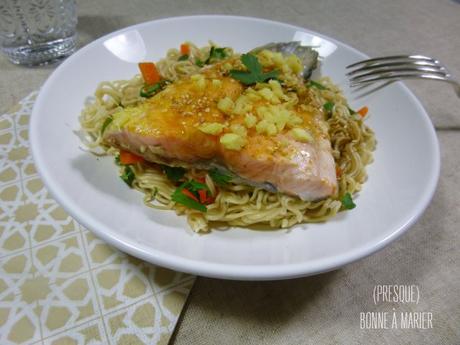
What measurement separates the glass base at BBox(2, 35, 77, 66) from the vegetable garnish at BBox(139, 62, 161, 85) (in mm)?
1235

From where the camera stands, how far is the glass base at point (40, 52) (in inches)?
143

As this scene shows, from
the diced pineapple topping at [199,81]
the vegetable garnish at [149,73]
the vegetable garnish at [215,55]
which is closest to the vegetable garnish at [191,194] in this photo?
the diced pineapple topping at [199,81]

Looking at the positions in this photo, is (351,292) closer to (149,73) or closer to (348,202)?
(348,202)

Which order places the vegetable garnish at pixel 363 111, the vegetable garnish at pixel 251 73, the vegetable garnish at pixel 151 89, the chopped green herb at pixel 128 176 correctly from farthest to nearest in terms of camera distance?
1. the vegetable garnish at pixel 363 111
2. the vegetable garnish at pixel 151 89
3. the vegetable garnish at pixel 251 73
4. the chopped green herb at pixel 128 176

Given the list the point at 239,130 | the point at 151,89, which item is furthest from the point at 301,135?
the point at 151,89

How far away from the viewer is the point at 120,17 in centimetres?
445

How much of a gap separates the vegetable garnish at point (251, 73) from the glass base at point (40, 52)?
2.08m

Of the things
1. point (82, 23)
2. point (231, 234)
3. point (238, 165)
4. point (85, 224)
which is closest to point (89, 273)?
point (85, 224)

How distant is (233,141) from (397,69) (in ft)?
5.14

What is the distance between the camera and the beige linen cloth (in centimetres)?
193

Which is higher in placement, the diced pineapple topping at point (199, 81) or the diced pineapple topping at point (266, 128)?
the diced pineapple topping at point (199, 81)

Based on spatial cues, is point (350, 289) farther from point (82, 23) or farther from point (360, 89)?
point (82, 23)

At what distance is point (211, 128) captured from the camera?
2160mm

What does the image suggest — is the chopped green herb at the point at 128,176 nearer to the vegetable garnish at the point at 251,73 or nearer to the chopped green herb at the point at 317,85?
the vegetable garnish at the point at 251,73
